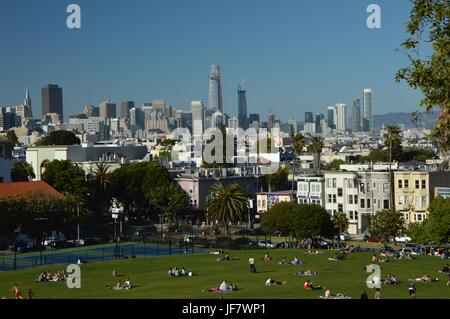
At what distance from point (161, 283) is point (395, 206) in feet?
120

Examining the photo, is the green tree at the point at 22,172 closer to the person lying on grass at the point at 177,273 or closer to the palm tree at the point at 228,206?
the palm tree at the point at 228,206

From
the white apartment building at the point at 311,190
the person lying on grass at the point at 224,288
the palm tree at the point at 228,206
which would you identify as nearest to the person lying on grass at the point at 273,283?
the person lying on grass at the point at 224,288

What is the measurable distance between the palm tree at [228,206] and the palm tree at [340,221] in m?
8.56

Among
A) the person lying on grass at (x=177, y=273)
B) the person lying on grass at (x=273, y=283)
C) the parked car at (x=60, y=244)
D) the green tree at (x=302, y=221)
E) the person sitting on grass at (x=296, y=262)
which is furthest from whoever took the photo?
the parked car at (x=60, y=244)

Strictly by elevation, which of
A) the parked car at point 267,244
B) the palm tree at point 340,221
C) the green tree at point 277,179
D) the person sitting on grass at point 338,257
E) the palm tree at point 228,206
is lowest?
the parked car at point 267,244

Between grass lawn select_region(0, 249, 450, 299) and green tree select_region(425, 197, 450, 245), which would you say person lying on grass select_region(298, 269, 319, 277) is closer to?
grass lawn select_region(0, 249, 450, 299)

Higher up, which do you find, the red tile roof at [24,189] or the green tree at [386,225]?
the red tile roof at [24,189]

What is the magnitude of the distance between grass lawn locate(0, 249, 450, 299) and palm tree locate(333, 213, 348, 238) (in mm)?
13116

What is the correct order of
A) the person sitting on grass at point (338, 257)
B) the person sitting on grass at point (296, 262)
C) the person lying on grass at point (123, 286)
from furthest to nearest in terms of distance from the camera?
1. the person sitting on grass at point (338, 257)
2. the person sitting on grass at point (296, 262)
3. the person lying on grass at point (123, 286)

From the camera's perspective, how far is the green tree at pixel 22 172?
95.4 metres

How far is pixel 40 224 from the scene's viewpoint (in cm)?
6556

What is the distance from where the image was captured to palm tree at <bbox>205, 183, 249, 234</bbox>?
75312mm
